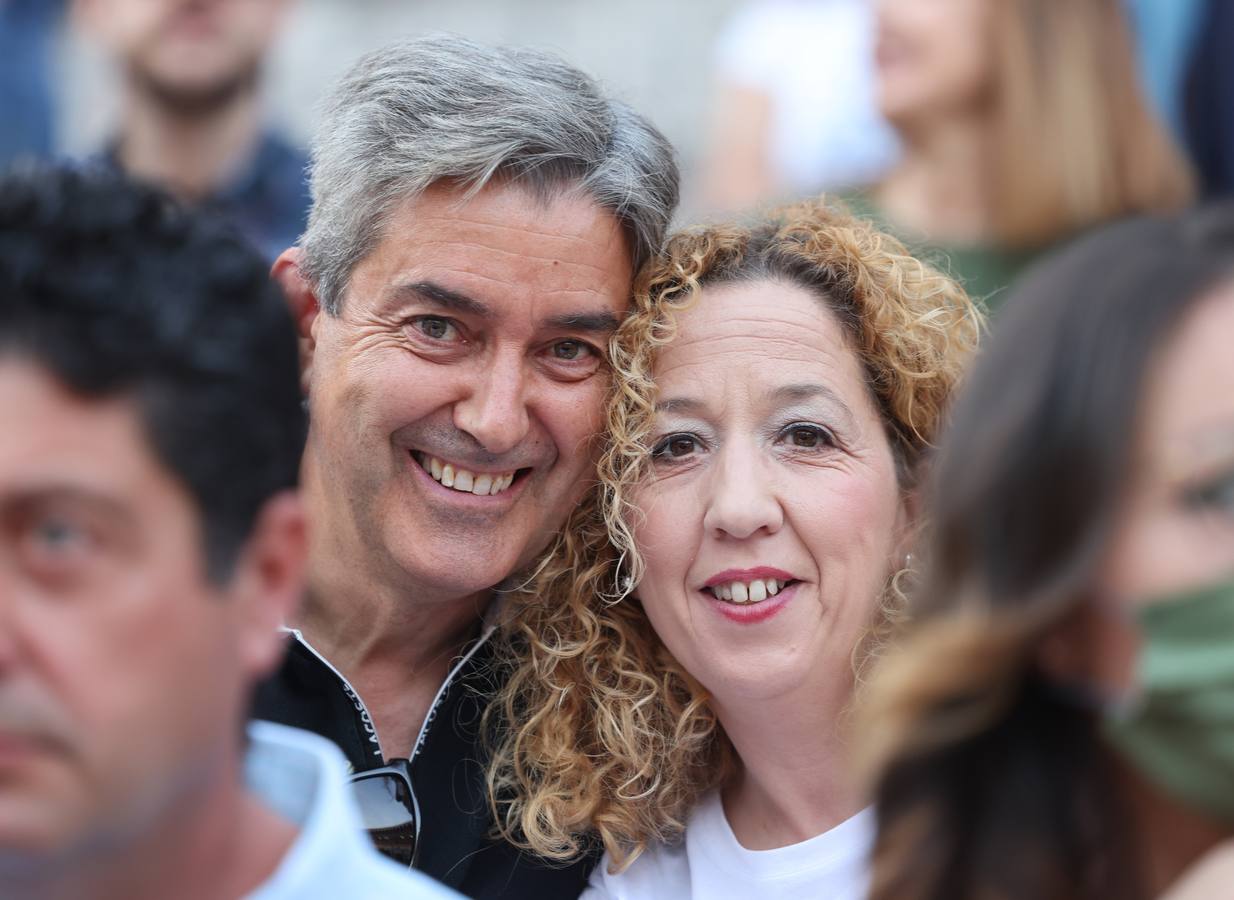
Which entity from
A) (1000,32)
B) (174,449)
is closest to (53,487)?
(174,449)

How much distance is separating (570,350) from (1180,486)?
169cm

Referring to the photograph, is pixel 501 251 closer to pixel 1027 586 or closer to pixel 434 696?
pixel 434 696

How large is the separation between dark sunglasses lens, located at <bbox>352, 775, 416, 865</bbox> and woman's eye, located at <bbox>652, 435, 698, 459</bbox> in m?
0.78

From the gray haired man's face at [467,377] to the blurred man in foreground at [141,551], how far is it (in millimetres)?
1131

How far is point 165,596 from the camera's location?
196cm

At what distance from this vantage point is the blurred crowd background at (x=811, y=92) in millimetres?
3441

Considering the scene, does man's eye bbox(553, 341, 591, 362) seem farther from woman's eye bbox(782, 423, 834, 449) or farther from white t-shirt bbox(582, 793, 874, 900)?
white t-shirt bbox(582, 793, 874, 900)

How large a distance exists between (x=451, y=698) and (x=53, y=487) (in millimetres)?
1654

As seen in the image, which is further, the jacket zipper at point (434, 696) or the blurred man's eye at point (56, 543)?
the jacket zipper at point (434, 696)

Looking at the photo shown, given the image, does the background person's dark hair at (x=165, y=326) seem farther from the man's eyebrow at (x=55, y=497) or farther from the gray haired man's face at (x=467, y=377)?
the gray haired man's face at (x=467, y=377)

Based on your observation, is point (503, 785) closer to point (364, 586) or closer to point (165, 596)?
point (364, 586)

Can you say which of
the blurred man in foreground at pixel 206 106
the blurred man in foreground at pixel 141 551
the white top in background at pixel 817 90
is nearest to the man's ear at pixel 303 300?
the blurred man in foreground at pixel 141 551

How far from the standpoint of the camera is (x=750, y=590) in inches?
124

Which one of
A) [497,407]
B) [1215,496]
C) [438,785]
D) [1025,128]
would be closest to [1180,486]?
[1215,496]
